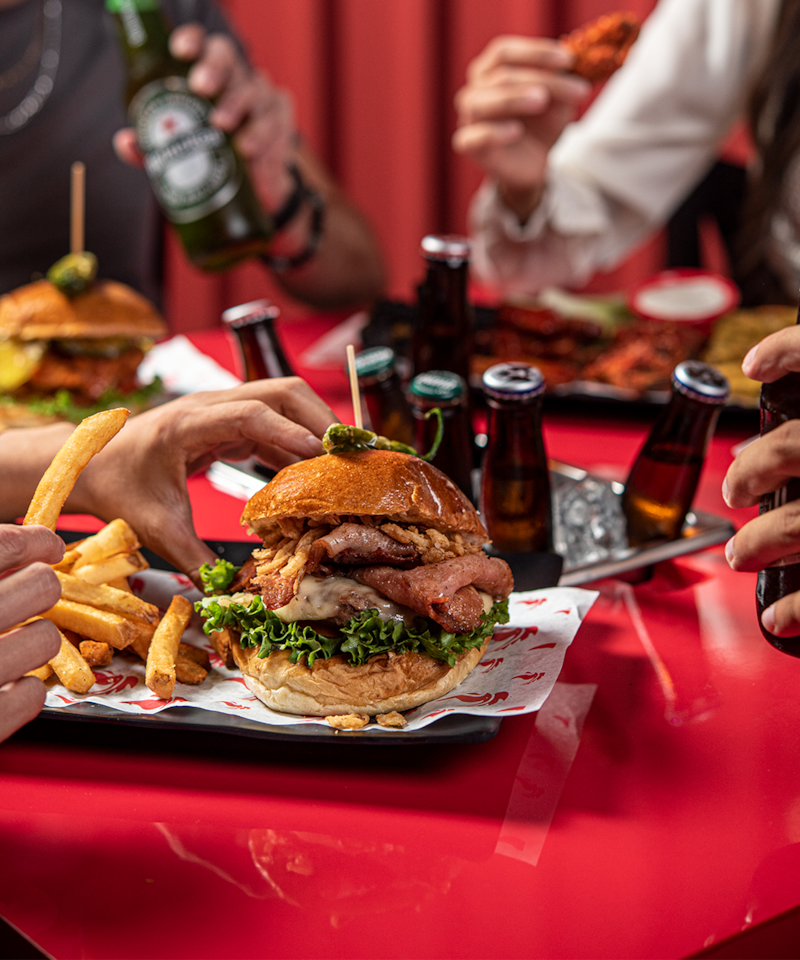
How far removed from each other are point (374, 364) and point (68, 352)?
117 centimetres

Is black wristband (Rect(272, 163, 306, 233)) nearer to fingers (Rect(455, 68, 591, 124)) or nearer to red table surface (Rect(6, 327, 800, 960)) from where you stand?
fingers (Rect(455, 68, 591, 124))

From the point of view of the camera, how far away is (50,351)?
8.23 feet

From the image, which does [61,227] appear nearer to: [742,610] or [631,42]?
[631,42]

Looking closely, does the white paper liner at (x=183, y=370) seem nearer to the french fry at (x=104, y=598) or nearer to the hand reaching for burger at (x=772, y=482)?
the french fry at (x=104, y=598)

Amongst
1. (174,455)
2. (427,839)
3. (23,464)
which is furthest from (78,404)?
(427,839)

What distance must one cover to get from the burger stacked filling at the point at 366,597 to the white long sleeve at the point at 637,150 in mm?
2234

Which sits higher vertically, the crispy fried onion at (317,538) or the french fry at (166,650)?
the crispy fried onion at (317,538)

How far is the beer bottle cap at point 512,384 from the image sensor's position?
1427mm

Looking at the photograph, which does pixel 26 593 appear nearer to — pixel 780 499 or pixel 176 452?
pixel 176 452

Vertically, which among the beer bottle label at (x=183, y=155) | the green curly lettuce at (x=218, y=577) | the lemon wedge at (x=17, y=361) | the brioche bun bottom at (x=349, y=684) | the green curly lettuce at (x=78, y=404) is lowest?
the green curly lettuce at (x=78, y=404)

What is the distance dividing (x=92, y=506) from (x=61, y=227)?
258 centimetres

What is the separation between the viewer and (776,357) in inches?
40.8

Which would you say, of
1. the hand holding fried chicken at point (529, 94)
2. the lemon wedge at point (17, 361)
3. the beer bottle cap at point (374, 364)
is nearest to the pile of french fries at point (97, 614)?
the beer bottle cap at point (374, 364)

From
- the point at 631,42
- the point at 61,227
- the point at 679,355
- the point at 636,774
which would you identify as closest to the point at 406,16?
the point at 61,227
